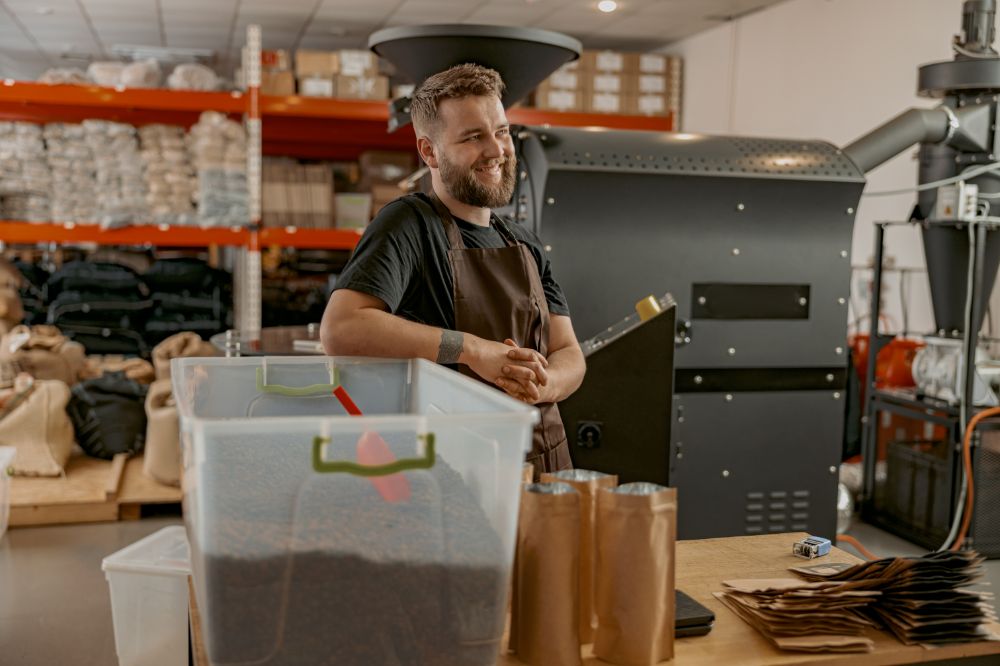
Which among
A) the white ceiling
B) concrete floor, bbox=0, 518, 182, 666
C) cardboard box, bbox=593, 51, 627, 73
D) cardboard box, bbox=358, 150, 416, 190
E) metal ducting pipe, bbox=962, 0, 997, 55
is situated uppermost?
the white ceiling

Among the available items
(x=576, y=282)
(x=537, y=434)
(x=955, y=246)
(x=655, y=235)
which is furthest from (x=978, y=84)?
(x=537, y=434)

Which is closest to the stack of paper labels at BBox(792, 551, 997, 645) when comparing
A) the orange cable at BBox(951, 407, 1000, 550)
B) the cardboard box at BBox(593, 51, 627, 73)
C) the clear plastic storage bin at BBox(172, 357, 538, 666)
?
the clear plastic storage bin at BBox(172, 357, 538, 666)

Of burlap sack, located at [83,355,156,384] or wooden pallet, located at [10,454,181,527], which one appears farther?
burlap sack, located at [83,355,156,384]

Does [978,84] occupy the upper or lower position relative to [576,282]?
upper

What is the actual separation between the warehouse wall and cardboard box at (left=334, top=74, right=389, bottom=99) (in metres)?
2.36

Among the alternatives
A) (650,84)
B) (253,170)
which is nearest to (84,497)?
(253,170)

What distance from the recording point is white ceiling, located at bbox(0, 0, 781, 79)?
261 inches

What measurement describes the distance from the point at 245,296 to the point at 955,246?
407 cm

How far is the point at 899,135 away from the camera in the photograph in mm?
3859

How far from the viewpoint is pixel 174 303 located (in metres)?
6.25

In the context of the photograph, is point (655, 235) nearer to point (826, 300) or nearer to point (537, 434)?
point (826, 300)

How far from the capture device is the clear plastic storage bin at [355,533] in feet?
3.17

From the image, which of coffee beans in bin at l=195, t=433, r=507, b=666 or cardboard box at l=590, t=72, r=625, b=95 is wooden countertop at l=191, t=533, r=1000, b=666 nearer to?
coffee beans in bin at l=195, t=433, r=507, b=666

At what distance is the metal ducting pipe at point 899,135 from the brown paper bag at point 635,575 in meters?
2.67
